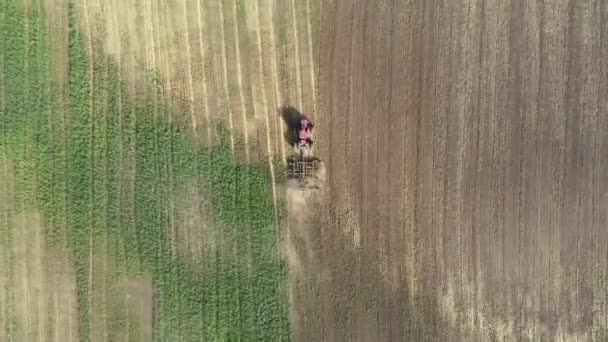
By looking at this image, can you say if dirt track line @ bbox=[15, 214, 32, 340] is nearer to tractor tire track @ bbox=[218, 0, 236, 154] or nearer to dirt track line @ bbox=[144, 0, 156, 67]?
dirt track line @ bbox=[144, 0, 156, 67]

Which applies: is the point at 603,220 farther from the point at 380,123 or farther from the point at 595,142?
the point at 380,123

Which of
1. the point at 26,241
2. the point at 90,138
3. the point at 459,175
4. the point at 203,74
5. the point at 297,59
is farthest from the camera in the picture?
the point at 459,175

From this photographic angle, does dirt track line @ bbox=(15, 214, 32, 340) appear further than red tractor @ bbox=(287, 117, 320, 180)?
No

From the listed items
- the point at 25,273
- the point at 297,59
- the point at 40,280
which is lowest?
the point at 40,280

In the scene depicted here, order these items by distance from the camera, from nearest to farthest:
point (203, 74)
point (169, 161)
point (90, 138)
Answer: point (90, 138) → point (169, 161) → point (203, 74)

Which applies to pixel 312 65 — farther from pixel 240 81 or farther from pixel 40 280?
pixel 40 280

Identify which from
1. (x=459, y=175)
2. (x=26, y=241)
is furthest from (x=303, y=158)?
(x=26, y=241)

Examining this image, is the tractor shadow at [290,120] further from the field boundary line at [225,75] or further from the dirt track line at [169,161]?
the dirt track line at [169,161]

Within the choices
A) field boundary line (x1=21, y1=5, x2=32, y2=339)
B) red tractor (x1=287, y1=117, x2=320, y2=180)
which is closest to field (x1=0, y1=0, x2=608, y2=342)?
field boundary line (x1=21, y1=5, x2=32, y2=339)
